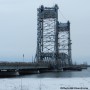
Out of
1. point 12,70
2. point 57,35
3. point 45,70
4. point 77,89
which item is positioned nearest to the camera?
point 77,89

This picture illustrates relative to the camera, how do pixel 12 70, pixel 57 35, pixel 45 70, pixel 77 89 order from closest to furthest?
pixel 77 89 → pixel 12 70 → pixel 45 70 → pixel 57 35

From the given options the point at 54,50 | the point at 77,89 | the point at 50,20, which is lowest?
the point at 77,89

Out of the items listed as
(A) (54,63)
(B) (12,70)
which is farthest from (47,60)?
(B) (12,70)

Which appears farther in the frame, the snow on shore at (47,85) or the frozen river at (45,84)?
the frozen river at (45,84)

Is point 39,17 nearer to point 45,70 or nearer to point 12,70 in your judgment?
point 45,70

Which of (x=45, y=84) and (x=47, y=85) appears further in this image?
(x=45, y=84)

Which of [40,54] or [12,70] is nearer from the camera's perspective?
[12,70]

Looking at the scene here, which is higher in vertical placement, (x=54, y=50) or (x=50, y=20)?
(x=50, y=20)

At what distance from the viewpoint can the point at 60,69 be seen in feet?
626

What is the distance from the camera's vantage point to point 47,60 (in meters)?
193

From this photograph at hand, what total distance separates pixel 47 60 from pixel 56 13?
22.4m

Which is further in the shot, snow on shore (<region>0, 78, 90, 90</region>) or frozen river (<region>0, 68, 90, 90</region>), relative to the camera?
frozen river (<region>0, 68, 90, 90</region>)

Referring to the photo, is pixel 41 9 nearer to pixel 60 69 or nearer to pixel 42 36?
pixel 42 36

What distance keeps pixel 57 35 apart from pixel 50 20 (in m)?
7.52
